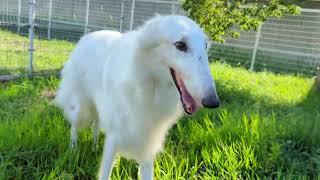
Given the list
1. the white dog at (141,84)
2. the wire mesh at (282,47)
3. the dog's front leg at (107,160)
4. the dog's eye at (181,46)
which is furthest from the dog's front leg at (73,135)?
the wire mesh at (282,47)

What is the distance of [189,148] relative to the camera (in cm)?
364

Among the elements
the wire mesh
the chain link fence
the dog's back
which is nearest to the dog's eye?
the dog's back

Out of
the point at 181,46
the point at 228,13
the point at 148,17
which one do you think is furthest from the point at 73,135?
the point at 148,17

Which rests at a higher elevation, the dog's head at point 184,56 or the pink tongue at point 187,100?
the dog's head at point 184,56

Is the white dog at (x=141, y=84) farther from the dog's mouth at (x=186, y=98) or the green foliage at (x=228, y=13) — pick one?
the green foliage at (x=228, y=13)

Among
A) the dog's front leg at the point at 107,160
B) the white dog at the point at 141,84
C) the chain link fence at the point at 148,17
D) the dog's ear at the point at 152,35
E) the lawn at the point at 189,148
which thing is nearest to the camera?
the white dog at the point at 141,84

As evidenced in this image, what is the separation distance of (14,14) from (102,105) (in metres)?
8.54

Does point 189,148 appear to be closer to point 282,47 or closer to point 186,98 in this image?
point 186,98

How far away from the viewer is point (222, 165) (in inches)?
126

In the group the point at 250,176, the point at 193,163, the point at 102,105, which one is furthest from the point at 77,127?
the point at 250,176

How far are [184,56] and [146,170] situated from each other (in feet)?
3.59

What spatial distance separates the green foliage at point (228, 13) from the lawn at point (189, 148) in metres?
1.81

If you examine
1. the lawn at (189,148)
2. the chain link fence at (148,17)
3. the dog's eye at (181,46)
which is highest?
the dog's eye at (181,46)

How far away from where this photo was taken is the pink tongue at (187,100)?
2.13m
